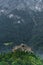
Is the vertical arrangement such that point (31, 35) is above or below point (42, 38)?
above

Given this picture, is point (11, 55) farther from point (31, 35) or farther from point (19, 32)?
point (19, 32)

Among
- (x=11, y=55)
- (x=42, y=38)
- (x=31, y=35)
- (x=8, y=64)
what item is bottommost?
(x=8, y=64)

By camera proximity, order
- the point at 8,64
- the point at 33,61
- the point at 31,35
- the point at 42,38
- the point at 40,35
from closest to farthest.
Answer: the point at 8,64 → the point at 33,61 → the point at 42,38 → the point at 40,35 → the point at 31,35

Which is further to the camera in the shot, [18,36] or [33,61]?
[18,36]

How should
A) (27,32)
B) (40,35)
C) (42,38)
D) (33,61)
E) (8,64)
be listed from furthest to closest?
(27,32) < (40,35) < (42,38) < (33,61) < (8,64)

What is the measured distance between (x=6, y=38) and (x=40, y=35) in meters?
19.6

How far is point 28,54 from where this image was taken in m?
56.6

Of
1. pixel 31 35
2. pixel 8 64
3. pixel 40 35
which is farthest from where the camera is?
pixel 31 35

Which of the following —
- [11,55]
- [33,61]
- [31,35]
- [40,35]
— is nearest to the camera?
[33,61]

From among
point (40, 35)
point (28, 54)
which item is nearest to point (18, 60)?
point (28, 54)

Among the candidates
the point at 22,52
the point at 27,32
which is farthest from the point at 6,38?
the point at 22,52

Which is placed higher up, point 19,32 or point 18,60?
point 19,32

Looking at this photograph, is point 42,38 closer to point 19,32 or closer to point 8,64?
point 19,32

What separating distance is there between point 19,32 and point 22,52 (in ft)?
466
